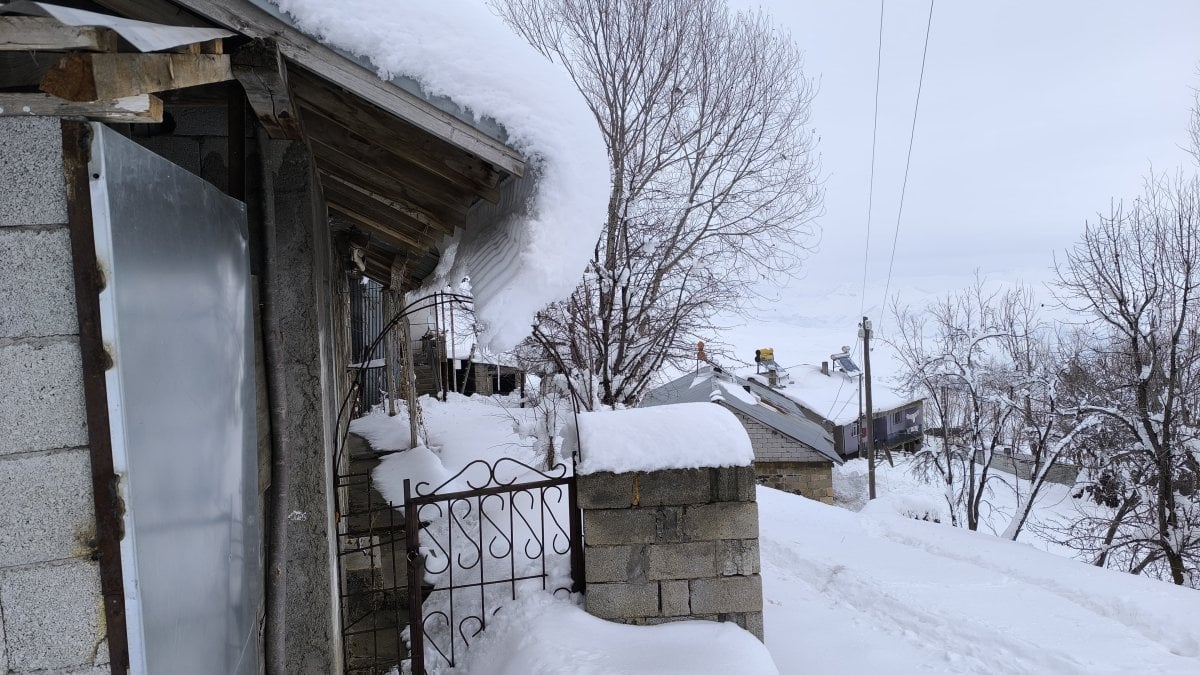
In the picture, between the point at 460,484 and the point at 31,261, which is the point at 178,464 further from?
the point at 460,484

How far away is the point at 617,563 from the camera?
395 cm

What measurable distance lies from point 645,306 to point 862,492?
2052 cm

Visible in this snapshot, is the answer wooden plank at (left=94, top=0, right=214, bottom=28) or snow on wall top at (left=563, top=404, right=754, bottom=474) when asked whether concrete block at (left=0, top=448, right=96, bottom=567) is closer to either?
wooden plank at (left=94, top=0, right=214, bottom=28)

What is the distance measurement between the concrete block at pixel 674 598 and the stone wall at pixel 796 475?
68.7ft

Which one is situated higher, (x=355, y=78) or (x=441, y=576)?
(x=355, y=78)

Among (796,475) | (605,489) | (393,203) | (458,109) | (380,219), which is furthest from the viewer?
(796,475)

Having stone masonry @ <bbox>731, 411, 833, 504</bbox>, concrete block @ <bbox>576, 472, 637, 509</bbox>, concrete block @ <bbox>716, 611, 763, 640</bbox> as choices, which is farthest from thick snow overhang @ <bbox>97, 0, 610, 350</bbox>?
stone masonry @ <bbox>731, 411, 833, 504</bbox>

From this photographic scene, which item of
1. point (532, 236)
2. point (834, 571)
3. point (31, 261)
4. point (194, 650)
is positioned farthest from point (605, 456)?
point (834, 571)

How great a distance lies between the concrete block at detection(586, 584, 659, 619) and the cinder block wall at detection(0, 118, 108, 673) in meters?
2.67

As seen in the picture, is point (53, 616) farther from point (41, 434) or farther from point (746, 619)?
point (746, 619)

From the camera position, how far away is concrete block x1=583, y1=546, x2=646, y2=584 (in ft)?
12.9

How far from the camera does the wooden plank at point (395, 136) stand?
8.51 ft

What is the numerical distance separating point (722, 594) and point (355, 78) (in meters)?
3.18

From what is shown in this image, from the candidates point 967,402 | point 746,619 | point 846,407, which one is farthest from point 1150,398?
point 846,407
